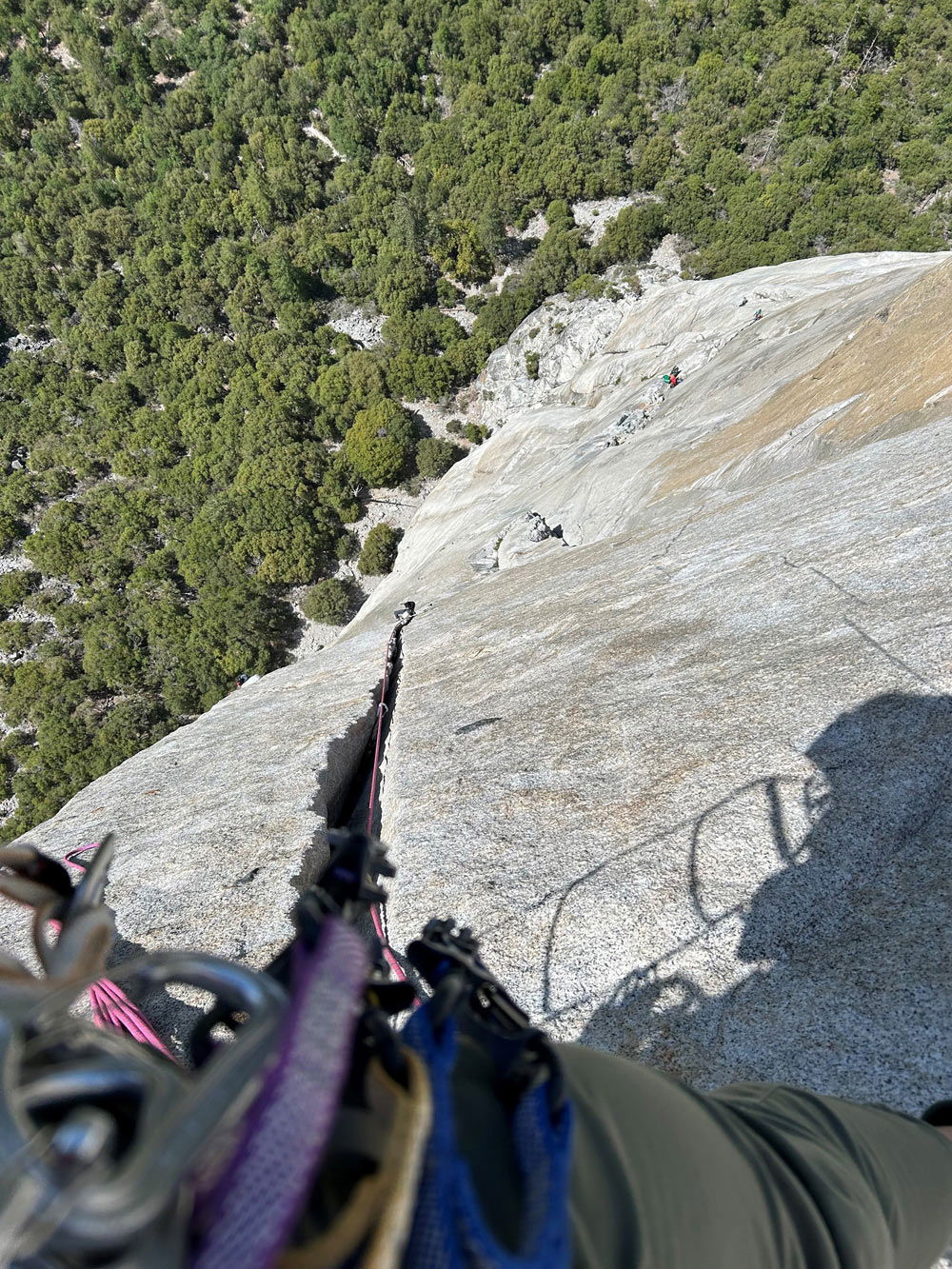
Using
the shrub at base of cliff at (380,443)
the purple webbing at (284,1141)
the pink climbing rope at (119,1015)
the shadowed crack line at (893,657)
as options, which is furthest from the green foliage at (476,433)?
the purple webbing at (284,1141)

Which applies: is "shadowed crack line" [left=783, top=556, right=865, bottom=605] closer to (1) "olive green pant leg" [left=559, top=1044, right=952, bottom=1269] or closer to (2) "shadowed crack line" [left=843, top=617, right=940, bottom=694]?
(2) "shadowed crack line" [left=843, top=617, right=940, bottom=694]

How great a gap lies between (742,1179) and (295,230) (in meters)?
78.5

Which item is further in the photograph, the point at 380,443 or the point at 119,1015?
the point at 380,443

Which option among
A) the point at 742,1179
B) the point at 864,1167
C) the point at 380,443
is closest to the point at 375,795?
the point at 864,1167

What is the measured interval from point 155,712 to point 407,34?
253 feet

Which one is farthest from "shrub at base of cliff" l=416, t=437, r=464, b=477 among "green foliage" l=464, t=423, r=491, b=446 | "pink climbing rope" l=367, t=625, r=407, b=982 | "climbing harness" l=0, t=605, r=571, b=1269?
"climbing harness" l=0, t=605, r=571, b=1269

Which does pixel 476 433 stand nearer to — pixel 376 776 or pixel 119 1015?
pixel 376 776

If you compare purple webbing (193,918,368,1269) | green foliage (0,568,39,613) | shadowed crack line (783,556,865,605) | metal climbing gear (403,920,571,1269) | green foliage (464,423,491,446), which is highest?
green foliage (0,568,39,613)

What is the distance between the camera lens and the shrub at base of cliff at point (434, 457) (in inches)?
1966

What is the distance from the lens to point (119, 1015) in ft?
18.9

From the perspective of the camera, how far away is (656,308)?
119 ft

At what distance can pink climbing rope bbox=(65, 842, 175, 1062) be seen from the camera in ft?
18.6

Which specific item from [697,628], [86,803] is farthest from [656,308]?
[86,803]

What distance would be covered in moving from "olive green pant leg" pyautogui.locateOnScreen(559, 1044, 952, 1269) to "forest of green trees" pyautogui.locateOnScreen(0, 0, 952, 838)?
46.1m
